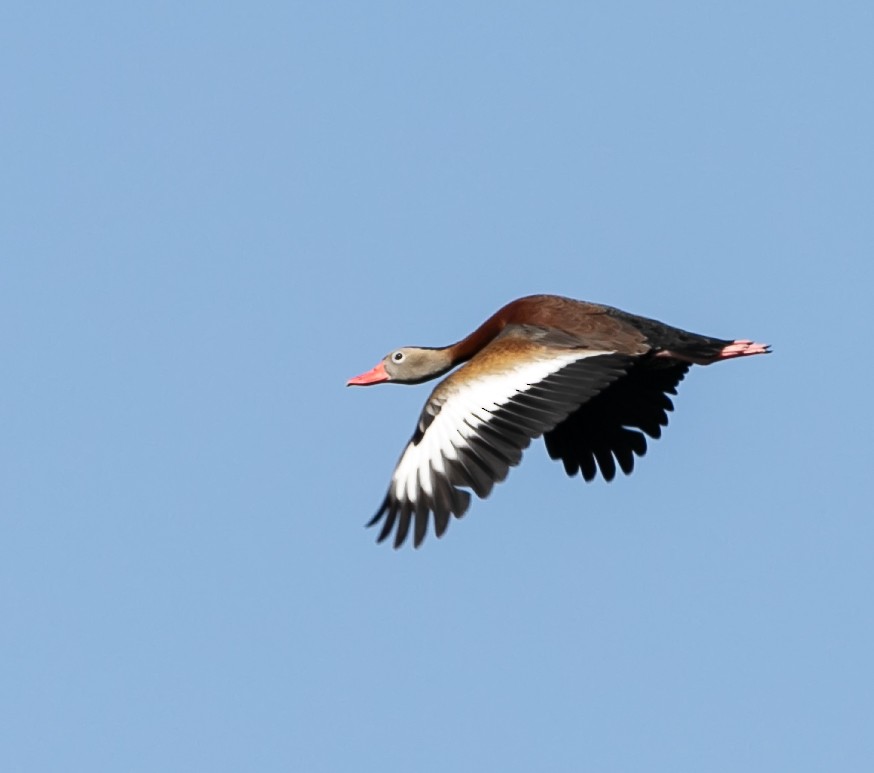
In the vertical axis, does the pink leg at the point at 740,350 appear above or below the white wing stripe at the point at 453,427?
above

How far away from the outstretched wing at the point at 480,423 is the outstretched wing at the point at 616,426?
6.58 ft

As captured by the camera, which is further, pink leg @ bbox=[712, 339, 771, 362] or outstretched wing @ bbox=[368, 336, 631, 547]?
pink leg @ bbox=[712, 339, 771, 362]

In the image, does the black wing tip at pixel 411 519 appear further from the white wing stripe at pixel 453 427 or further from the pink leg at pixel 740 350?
the pink leg at pixel 740 350

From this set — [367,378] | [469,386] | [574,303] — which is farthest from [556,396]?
[367,378]

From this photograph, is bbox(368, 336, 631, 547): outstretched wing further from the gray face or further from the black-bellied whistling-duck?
the gray face

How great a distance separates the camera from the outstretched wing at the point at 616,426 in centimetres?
1542

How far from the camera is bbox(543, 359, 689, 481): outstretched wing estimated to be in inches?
607

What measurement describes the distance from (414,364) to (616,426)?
1952 millimetres

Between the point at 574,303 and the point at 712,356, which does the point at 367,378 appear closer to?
the point at 574,303

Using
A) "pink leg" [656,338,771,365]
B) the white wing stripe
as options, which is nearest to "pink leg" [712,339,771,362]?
"pink leg" [656,338,771,365]

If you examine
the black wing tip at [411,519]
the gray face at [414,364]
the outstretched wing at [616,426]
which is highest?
the gray face at [414,364]

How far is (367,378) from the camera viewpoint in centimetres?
1617

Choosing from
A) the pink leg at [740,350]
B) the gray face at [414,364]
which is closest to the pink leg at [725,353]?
the pink leg at [740,350]

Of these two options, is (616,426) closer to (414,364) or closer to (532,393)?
(414,364)
